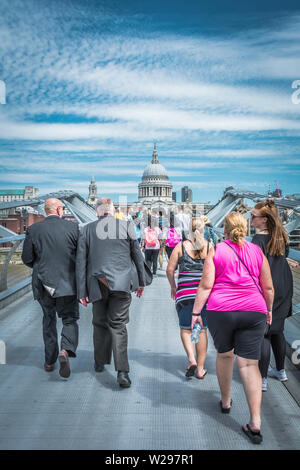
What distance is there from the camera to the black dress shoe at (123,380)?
3953mm

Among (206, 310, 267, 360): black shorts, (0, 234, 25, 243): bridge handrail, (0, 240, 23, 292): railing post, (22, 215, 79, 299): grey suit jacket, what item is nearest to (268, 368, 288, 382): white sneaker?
(206, 310, 267, 360): black shorts

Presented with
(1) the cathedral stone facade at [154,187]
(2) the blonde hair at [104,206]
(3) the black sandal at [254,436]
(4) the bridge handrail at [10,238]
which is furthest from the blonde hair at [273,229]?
(1) the cathedral stone facade at [154,187]

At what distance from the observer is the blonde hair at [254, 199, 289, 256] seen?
392 centimetres

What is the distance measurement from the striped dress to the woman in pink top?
2.98 ft

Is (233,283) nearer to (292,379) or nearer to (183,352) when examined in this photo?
(292,379)

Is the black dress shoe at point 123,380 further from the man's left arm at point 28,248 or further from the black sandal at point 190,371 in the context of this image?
the man's left arm at point 28,248

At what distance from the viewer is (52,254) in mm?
4371

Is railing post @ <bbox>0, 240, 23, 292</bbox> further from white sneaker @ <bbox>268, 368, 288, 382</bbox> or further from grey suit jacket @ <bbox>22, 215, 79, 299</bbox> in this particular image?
white sneaker @ <bbox>268, 368, 288, 382</bbox>

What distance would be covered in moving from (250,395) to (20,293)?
5.15 meters

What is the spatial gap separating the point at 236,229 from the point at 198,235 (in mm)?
1054

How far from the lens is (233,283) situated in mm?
3334

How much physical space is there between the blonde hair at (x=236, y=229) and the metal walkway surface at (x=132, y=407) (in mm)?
1236

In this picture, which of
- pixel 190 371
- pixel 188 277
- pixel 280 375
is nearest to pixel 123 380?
pixel 190 371

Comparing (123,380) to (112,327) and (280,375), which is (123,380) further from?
(280,375)
